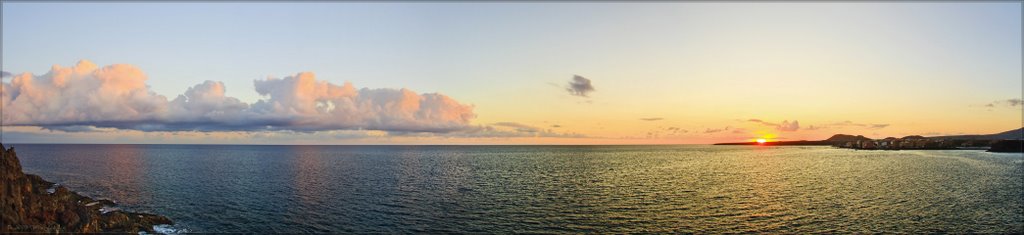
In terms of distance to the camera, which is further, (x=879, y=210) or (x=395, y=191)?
(x=395, y=191)

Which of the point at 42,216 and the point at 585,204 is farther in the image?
the point at 585,204

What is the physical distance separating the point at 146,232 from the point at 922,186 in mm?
109553

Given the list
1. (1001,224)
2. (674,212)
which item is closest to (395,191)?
(674,212)

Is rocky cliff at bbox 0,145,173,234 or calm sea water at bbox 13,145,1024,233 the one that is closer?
rocky cliff at bbox 0,145,173,234

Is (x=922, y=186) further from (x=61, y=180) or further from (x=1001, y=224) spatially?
(x=61, y=180)

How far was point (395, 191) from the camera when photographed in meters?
82.3

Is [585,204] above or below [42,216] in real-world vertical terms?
below

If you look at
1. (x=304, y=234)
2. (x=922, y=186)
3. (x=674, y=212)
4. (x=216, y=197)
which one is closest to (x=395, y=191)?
(x=216, y=197)

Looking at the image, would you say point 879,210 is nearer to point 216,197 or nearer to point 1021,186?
point 1021,186

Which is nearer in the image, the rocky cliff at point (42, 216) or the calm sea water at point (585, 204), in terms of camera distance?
the rocky cliff at point (42, 216)

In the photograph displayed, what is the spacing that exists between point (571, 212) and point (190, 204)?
167 ft

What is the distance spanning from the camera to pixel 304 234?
1940 inches

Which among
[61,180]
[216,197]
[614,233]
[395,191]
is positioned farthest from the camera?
[61,180]

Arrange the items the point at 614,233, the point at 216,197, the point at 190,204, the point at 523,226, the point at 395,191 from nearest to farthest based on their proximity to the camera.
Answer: the point at 614,233, the point at 523,226, the point at 190,204, the point at 216,197, the point at 395,191
